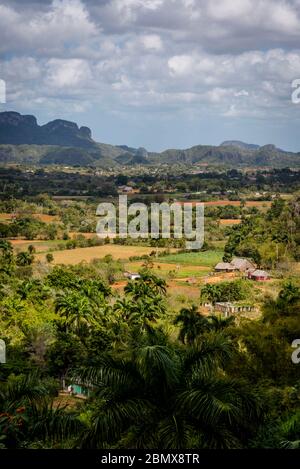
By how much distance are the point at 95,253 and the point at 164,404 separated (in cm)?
5438

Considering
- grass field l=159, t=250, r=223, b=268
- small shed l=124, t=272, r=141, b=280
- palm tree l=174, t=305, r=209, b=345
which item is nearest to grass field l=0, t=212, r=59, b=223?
grass field l=159, t=250, r=223, b=268

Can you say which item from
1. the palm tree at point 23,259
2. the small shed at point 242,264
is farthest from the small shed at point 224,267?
the palm tree at point 23,259

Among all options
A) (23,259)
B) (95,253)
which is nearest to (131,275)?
(23,259)

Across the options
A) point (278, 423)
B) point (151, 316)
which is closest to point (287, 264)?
point (151, 316)

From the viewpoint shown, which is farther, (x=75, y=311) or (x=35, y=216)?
(x=35, y=216)

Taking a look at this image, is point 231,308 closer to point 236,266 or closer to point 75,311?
point 75,311

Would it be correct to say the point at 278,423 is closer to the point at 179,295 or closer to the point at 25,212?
the point at 179,295

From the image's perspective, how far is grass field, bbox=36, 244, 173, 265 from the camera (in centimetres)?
5738

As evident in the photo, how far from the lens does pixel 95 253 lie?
203 feet

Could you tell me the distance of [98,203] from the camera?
4102 inches

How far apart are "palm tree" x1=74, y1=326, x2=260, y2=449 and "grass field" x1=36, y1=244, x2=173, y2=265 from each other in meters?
47.3

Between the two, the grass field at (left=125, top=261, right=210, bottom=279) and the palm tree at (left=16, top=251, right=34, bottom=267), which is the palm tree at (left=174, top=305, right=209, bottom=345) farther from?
the palm tree at (left=16, top=251, right=34, bottom=267)

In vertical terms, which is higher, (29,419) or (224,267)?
(29,419)
